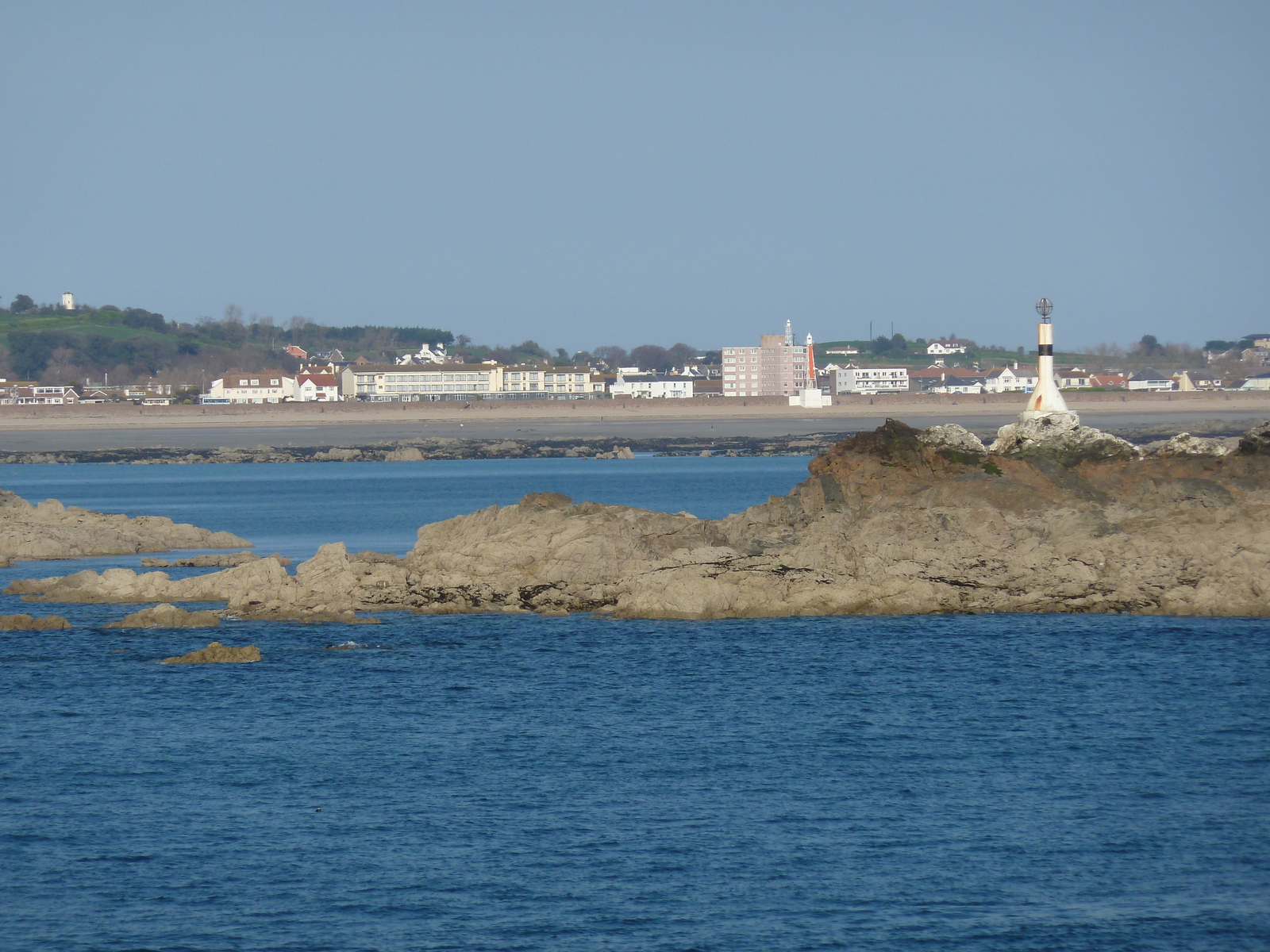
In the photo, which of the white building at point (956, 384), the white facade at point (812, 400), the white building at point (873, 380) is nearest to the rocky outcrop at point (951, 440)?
the white facade at point (812, 400)

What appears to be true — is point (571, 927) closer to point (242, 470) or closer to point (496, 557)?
point (496, 557)

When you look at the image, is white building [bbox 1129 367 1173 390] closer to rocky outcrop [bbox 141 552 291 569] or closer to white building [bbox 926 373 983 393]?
white building [bbox 926 373 983 393]

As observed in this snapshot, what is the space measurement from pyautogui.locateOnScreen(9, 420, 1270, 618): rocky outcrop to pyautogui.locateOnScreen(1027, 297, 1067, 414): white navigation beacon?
210 centimetres

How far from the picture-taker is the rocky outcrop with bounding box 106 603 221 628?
24.1 metres

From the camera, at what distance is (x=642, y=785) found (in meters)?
14.8

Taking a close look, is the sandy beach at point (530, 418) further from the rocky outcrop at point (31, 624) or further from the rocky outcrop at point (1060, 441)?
the rocky outcrop at point (31, 624)

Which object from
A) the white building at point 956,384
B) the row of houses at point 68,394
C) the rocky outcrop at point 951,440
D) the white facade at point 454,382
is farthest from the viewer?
the white building at point 956,384

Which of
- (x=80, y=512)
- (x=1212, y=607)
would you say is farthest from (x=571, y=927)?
(x=80, y=512)

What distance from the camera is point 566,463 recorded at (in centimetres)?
8294

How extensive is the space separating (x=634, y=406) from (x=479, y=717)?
10433 cm

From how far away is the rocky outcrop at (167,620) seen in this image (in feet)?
79.2

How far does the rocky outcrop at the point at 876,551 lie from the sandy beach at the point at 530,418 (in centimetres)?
7345

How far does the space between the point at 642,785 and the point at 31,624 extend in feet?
45.0

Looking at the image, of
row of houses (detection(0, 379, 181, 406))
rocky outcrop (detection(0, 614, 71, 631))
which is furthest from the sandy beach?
rocky outcrop (detection(0, 614, 71, 631))
